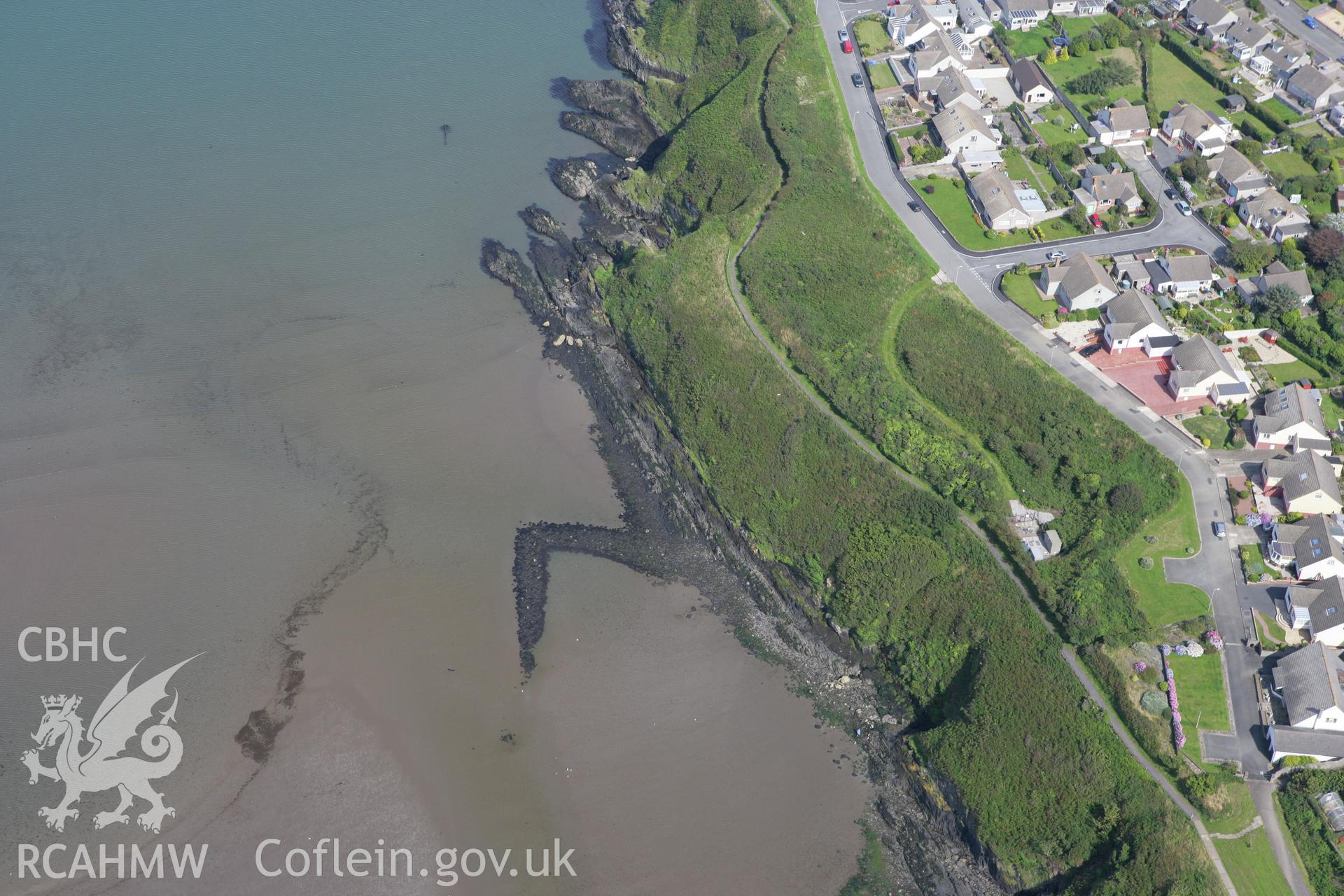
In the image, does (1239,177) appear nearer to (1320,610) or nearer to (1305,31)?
(1305,31)

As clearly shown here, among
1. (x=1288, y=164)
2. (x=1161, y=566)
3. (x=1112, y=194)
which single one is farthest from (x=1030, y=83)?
(x=1161, y=566)

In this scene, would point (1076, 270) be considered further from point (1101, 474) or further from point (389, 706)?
point (389, 706)

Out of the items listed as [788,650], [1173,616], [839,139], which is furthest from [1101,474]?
[839,139]

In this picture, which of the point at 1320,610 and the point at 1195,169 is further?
the point at 1195,169

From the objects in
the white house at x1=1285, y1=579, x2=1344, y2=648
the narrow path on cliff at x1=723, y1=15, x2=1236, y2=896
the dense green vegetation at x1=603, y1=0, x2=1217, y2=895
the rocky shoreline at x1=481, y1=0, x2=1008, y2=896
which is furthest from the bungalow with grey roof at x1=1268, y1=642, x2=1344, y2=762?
the rocky shoreline at x1=481, y1=0, x2=1008, y2=896

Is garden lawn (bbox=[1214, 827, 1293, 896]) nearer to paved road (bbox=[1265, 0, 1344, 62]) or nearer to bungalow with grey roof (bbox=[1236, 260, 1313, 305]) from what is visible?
bungalow with grey roof (bbox=[1236, 260, 1313, 305])

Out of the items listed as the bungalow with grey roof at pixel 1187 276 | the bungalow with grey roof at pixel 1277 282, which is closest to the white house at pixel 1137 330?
the bungalow with grey roof at pixel 1187 276
